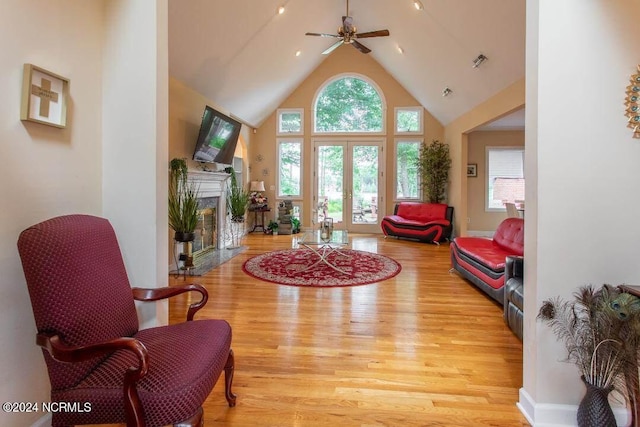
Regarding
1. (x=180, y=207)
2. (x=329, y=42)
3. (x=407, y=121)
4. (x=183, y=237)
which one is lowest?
(x=183, y=237)

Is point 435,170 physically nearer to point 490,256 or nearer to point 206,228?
point 490,256

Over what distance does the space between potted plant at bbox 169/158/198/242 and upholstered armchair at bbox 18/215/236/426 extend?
9.13 feet

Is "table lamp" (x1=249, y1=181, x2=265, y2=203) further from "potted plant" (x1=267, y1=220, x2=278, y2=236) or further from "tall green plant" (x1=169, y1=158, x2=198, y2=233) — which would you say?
"tall green plant" (x1=169, y1=158, x2=198, y2=233)

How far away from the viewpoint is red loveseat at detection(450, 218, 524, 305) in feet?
10.3

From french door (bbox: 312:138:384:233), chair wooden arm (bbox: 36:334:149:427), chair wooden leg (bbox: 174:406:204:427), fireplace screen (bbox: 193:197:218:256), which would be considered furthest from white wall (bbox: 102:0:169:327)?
french door (bbox: 312:138:384:233)

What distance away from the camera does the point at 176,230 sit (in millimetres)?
4230

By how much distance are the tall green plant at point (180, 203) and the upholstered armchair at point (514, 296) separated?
3.64 meters

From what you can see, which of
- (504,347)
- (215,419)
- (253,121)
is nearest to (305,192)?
(253,121)

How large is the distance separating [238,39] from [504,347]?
4.91 m

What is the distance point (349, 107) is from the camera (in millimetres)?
8352

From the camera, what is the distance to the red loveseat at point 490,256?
3.14m

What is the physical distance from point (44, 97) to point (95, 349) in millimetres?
1125

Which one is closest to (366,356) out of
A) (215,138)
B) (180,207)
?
(180,207)

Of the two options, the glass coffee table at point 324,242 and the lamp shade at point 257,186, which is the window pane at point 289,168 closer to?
the lamp shade at point 257,186
